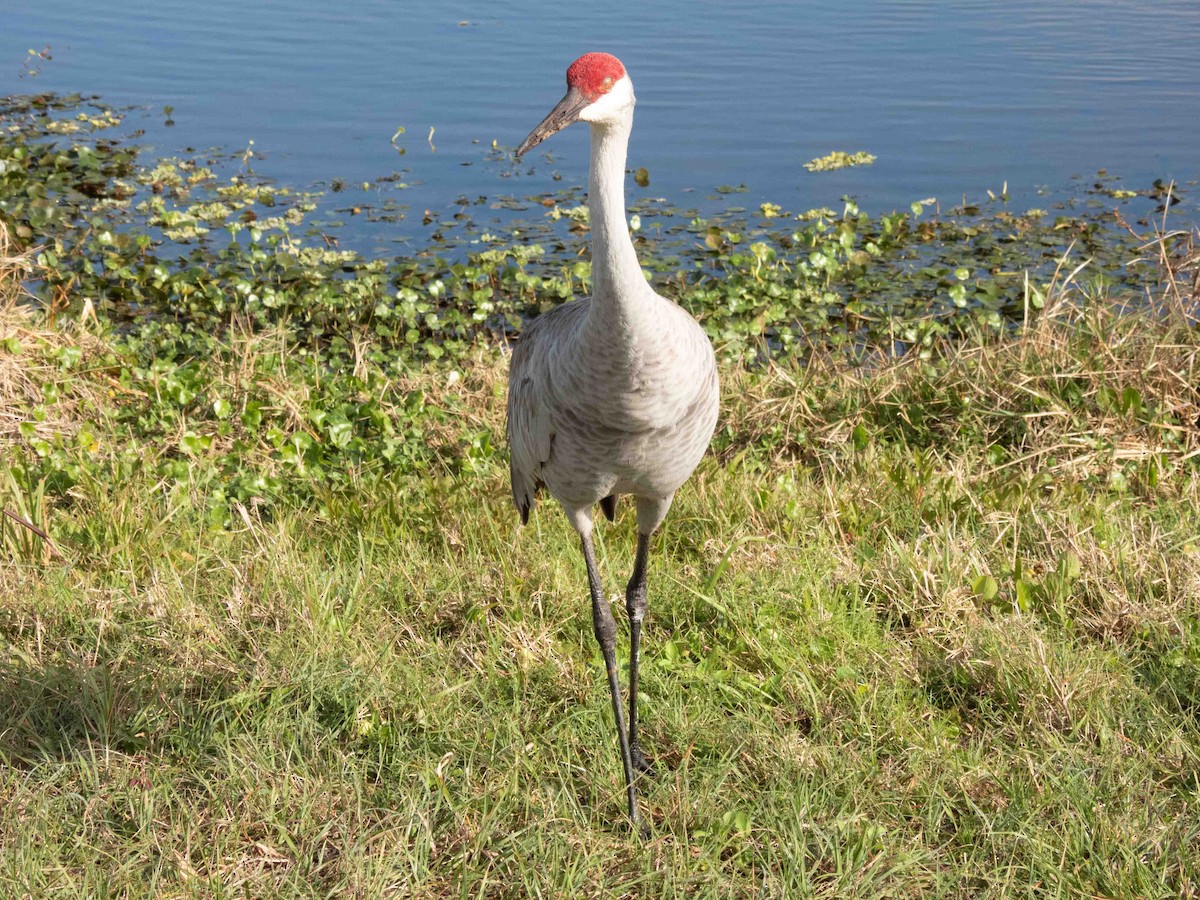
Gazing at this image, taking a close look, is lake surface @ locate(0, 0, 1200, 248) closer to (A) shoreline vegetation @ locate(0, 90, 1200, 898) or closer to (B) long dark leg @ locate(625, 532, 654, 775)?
(A) shoreline vegetation @ locate(0, 90, 1200, 898)

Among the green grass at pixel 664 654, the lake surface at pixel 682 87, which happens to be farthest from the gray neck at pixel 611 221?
the lake surface at pixel 682 87

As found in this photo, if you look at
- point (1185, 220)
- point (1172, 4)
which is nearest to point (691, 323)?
point (1185, 220)

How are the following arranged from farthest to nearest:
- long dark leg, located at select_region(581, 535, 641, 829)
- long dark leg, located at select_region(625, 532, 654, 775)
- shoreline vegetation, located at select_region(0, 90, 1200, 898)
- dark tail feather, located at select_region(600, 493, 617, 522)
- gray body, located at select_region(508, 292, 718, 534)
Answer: dark tail feather, located at select_region(600, 493, 617, 522) < long dark leg, located at select_region(625, 532, 654, 775) < long dark leg, located at select_region(581, 535, 641, 829) < shoreline vegetation, located at select_region(0, 90, 1200, 898) < gray body, located at select_region(508, 292, 718, 534)

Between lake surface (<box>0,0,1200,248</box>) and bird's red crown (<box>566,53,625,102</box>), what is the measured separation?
474 centimetres

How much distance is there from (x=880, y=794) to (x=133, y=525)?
7.76 feet

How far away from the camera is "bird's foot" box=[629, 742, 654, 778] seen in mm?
3005

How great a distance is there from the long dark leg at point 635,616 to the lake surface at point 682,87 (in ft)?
13.6

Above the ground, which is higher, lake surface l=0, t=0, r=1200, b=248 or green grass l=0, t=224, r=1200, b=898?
lake surface l=0, t=0, r=1200, b=248

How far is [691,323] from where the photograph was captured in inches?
114

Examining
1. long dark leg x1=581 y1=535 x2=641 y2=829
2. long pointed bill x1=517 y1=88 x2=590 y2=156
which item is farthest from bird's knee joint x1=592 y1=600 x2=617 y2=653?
long pointed bill x1=517 y1=88 x2=590 y2=156

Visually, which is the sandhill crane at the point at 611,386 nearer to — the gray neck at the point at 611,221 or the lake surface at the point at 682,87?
the gray neck at the point at 611,221

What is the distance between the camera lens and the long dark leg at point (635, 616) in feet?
10.1

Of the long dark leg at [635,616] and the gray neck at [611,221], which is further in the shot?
the long dark leg at [635,616]

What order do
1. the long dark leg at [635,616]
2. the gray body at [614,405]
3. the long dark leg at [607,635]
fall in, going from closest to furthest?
1. the gray body at [614,405]
2. the long dark leg at [607,635]
3. the long dark leg at [635,616]
